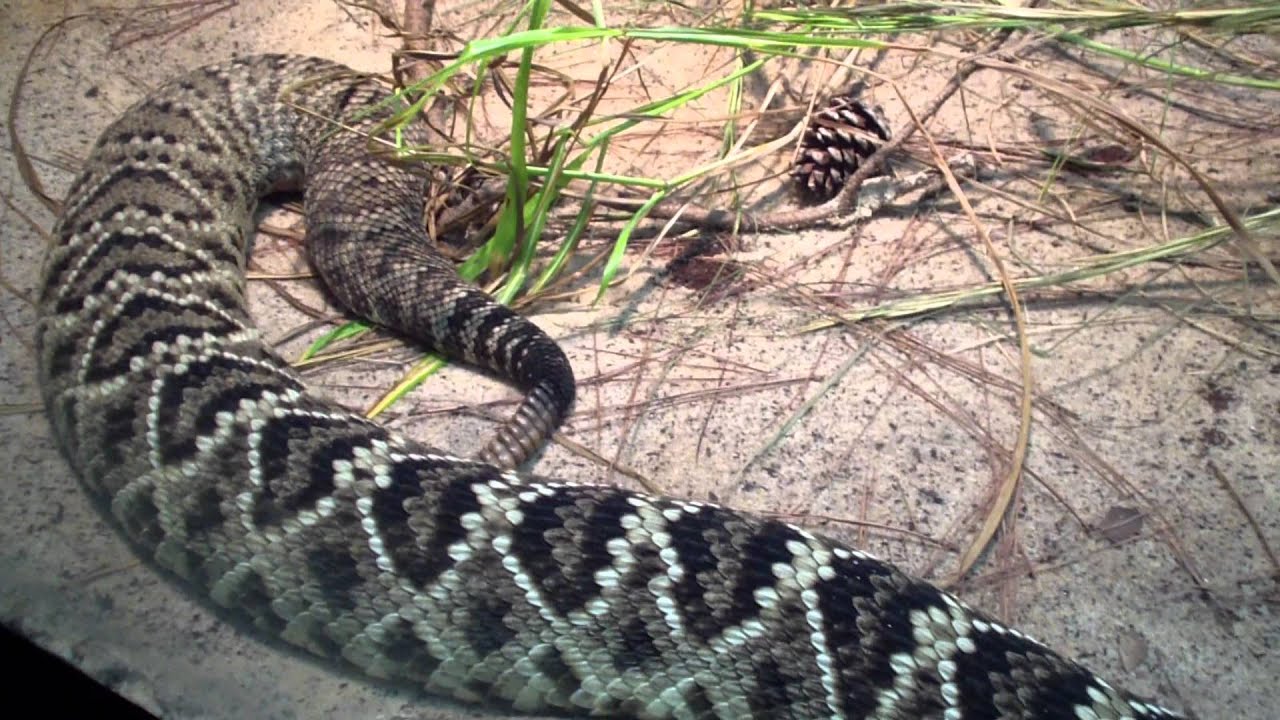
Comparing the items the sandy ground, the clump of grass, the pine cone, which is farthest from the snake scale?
the pine cone

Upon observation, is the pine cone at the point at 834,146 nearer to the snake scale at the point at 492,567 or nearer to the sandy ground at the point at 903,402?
the sandy ground at the point at 903,402

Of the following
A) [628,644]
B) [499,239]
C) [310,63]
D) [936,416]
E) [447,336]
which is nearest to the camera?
[628,644]

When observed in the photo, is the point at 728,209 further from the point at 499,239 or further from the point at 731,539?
the point at 731,539

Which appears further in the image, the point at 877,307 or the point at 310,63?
the point at 310,63

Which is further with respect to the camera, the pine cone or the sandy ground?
the pine cone

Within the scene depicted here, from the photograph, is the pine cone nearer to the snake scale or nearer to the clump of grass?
the clump of grass

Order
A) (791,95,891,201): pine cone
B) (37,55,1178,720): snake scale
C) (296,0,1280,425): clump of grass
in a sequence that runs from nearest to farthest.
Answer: (37,55,1178,720): snake scale, (296,0,1280,425): clump of grass, (791,95,891,201): pine cone

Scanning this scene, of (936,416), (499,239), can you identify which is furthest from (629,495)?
(499,239)
